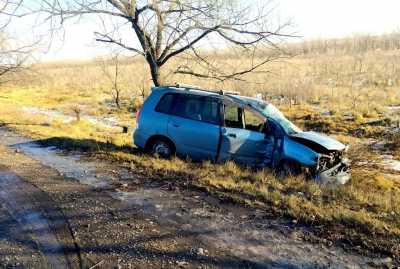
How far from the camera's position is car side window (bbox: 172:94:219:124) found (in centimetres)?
934

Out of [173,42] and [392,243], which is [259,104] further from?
[392,243]

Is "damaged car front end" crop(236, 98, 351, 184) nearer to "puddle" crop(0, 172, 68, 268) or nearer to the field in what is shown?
the field

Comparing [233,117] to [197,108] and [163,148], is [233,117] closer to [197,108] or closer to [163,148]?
[197,108]

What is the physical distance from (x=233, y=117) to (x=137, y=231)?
15.1ft

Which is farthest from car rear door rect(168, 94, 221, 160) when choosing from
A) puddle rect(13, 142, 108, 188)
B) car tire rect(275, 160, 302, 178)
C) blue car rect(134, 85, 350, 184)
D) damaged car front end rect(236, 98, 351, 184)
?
puddle rect(13, 142, 108, 188)

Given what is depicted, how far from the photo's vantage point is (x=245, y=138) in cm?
904

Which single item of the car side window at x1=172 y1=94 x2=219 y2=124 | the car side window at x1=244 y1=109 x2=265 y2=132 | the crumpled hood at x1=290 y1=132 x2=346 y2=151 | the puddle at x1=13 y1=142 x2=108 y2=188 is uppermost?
the car side window at x1=172 y1=94 x2=219 y2=124

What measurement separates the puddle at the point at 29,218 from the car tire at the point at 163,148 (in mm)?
3072

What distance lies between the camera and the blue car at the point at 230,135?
8.68 meters

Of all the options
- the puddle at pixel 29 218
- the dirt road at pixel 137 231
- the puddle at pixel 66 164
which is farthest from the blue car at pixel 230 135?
the puddle at pixel 29 218

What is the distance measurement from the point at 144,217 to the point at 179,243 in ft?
3.14

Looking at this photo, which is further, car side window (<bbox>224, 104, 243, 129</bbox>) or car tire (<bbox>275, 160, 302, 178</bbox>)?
car side window (<bbox>224, 104, 243, 129</bbox>)

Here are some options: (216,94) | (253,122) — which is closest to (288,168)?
(253,122)

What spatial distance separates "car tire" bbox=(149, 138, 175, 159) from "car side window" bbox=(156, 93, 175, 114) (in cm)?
63
